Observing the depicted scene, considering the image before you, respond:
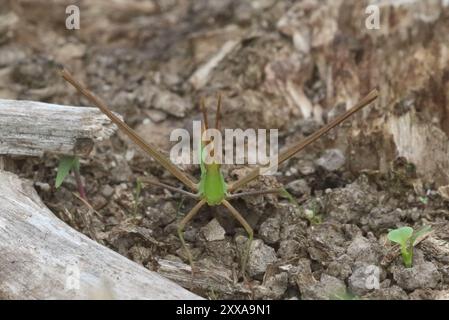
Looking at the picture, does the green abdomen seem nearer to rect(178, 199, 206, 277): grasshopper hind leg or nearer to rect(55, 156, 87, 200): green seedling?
rect(178, 199, 206, 277): grasshopper hind leg

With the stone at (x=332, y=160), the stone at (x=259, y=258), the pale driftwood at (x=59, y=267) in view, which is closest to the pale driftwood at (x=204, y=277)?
the stone at (x=259, y=258)

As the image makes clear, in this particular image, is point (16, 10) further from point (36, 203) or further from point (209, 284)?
point (209, 284)

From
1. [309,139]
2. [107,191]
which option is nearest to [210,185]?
[309,139]

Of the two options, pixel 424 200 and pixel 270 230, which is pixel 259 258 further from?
pixel 424 200

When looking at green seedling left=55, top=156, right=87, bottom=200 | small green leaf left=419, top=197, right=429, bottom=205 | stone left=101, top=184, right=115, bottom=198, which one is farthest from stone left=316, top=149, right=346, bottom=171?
green seedling left=55, top=156, right=87, bottom=200

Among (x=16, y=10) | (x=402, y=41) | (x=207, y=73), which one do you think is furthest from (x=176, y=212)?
(x=16, y=10)
